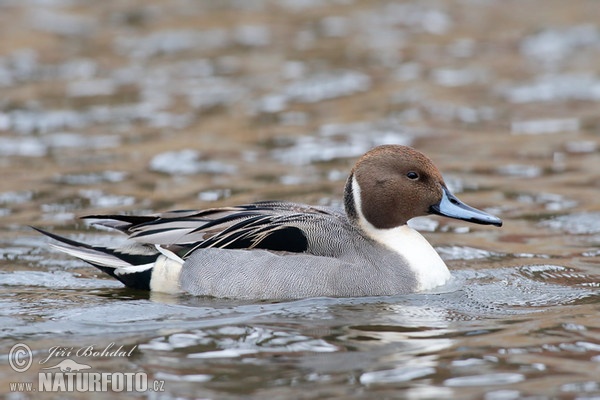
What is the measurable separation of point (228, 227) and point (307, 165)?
405cm

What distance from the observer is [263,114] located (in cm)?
1327

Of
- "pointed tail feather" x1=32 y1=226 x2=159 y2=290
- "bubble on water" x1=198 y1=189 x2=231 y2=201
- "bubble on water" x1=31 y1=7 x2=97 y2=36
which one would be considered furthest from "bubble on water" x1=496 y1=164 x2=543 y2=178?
"bubble on water" x1=31 y1=7 x2=97 y2=36

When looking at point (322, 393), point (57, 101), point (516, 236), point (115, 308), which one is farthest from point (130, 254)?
point (57, 101)

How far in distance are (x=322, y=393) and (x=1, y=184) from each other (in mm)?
6043

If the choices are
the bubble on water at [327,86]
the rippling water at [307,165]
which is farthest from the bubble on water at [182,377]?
the bubble on water at [327,86]

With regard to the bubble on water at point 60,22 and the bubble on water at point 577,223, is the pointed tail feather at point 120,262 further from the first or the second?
the bubble on water at point 60,22

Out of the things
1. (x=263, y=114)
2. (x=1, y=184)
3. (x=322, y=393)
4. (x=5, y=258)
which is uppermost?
(x=263, y=114)

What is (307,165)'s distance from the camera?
11.3 meters

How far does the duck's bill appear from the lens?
23.8 ft

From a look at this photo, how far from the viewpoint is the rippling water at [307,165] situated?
5.95 m

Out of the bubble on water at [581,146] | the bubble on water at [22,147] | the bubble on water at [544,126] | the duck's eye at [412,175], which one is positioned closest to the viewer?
the duck's eye at [412,175]

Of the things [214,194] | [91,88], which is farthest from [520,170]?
[91,88]

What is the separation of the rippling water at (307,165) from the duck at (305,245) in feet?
0.47

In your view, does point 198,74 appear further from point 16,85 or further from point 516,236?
point 516,236
